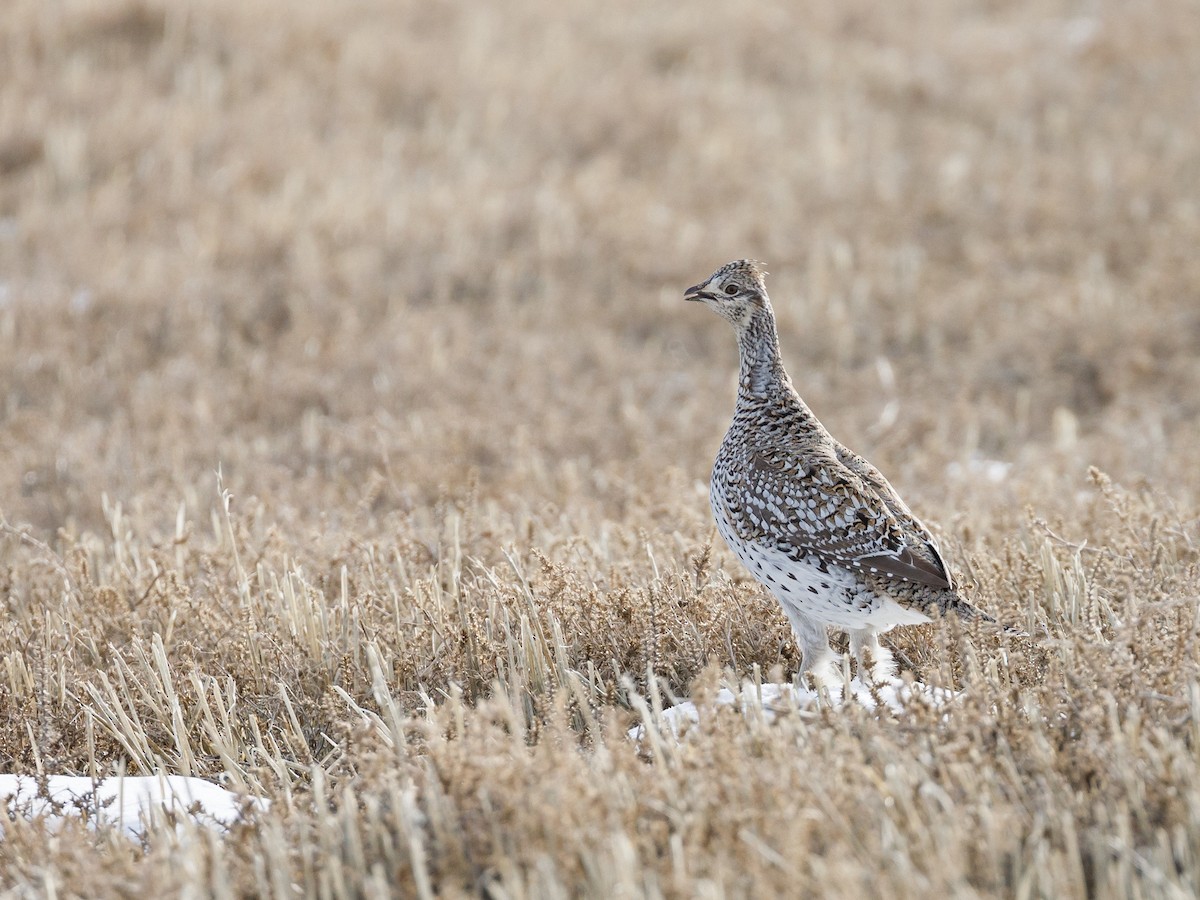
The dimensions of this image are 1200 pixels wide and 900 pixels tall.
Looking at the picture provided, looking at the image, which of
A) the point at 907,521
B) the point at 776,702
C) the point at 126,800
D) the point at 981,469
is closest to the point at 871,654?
the point at 907,521

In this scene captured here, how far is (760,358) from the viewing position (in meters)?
4.84

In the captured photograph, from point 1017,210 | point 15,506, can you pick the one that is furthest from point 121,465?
point 1017,210

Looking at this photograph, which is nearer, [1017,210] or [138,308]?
[138,308]

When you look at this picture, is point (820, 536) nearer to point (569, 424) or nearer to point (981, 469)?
point (981, 469)

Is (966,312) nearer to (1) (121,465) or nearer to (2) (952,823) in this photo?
(1) (121,465)

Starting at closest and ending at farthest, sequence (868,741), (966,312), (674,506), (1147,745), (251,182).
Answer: (1147,745) → (868,741) → (674,506) → (966,312) → (251,182)

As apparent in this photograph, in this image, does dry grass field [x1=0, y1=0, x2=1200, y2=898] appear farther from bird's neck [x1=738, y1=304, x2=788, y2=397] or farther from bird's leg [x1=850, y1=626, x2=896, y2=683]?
bird's neck [x1=738, y1=304, x2=788, y2=397]

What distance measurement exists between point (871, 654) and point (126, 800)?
7.56 feet

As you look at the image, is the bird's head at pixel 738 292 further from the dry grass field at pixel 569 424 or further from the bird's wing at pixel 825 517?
the dry grass field at pixel 569 424

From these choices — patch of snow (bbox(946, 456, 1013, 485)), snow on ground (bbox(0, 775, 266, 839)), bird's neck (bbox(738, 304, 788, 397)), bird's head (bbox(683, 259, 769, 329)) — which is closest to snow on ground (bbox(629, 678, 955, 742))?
snow on ground (bbox(0, 775, 266, 839))

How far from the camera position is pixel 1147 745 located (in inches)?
114

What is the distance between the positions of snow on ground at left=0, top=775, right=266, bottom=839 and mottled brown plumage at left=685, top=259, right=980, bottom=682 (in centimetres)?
174

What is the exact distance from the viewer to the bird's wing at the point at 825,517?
13.0 feet

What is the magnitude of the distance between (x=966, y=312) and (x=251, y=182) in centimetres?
646
